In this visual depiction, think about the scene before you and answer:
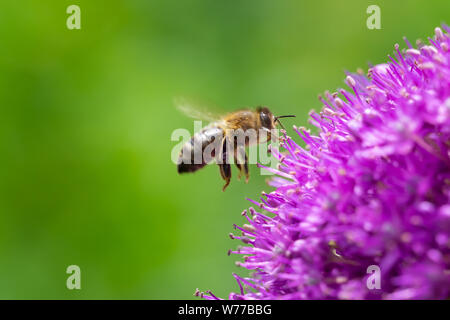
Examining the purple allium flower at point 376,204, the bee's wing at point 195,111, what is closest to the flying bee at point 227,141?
the bee's wing at point 195,111

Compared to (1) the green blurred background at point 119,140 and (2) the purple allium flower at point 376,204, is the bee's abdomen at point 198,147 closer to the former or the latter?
(2) the purple allium flower at point 376,204

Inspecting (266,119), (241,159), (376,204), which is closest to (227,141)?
(241,159)

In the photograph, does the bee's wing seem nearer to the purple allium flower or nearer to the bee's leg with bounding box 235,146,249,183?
the bee's leg with bounding box 235,146,249,183

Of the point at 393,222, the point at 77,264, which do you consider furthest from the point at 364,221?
the point at 77,264

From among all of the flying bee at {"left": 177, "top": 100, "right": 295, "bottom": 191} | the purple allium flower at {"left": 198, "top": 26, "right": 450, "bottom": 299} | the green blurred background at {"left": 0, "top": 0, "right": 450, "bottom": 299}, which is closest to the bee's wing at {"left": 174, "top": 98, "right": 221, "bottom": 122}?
the flying bee at {"left": 177, "top": 100, "right": 295, "bottom": 191}

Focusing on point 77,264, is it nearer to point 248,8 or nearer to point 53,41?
point 53,41
